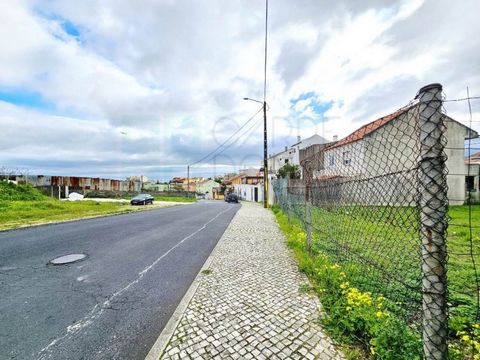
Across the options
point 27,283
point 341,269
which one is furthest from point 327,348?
point 27,283

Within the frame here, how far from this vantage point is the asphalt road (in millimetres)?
2652

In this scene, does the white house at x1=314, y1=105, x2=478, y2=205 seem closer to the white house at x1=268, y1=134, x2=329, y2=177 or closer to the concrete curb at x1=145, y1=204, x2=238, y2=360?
the concrete curb at x1=145, y1=204, x2=238, y2=360

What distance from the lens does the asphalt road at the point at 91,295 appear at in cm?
265

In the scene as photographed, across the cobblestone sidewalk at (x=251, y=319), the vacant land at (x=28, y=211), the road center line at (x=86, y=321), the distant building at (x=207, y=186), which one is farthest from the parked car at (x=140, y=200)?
the distant building at (x=207, y=186)

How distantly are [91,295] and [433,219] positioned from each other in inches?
187

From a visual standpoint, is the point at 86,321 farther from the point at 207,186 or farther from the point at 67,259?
the point at 207,186

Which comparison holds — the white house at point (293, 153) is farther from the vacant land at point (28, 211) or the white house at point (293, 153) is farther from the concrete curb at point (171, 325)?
the concrete curb at point (171, 325)

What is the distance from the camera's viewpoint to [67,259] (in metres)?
5.83

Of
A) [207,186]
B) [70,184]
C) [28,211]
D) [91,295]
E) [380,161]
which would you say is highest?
[380,161]

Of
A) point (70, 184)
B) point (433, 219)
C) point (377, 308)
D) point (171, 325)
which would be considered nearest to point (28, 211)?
point (171, 325)

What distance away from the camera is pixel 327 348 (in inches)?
96.4


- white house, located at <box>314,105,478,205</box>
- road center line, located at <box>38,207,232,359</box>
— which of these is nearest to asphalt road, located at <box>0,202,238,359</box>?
road center line, located at <box>38,207,232,359</box>

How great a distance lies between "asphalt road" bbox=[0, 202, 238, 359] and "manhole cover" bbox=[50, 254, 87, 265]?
18cm

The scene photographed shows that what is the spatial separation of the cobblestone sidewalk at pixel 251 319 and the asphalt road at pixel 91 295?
Result: 1.42 ft
